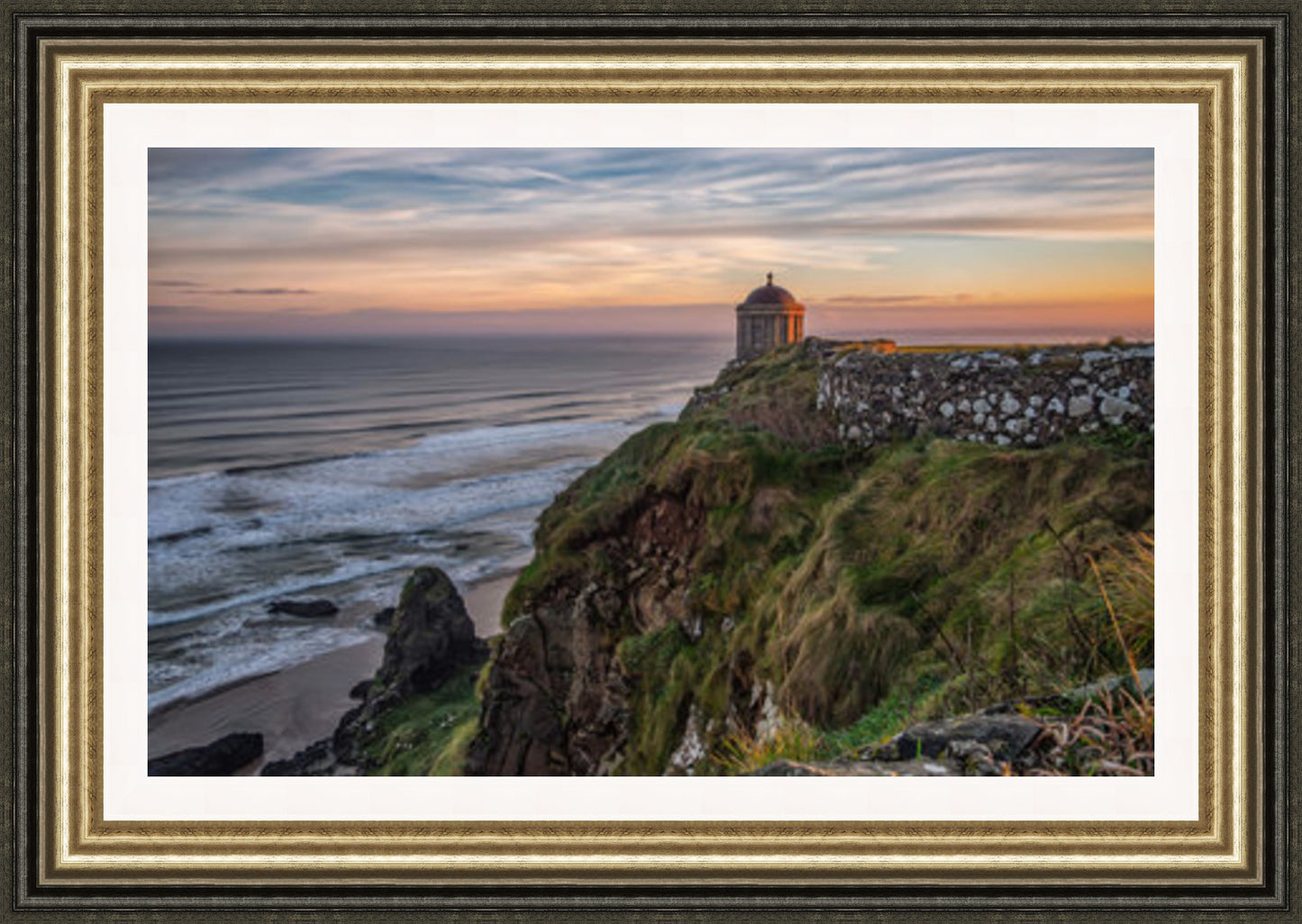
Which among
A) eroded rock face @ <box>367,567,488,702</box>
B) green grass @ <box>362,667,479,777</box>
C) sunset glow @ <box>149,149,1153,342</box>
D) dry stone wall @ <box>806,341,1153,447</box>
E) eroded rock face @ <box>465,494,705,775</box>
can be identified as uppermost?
sunset glow @ <box>149,149,1153,342</box>

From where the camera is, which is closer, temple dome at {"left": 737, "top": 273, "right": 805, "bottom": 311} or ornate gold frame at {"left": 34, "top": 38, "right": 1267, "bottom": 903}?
ornate gold frame at {"left": 34, "top": 38, "right": 1267, "bottom": 903}

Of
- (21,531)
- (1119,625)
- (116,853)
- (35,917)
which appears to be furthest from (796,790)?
→ (21,531)

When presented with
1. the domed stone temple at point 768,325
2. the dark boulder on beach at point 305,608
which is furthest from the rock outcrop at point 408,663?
the domed stone temple at point 768,325

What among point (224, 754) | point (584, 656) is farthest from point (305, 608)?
point (584, 656)

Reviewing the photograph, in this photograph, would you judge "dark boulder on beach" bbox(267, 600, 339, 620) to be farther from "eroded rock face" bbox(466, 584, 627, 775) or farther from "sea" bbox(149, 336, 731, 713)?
"eroded rock face" bbox(466, 584, 627, 775)

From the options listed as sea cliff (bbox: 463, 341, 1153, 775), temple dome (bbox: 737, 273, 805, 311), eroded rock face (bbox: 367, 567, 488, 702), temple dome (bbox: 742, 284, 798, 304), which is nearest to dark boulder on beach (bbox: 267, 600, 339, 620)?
eroded rock face (bbox: 367, 567, 488, 702)

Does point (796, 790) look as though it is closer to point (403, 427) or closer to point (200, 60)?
point (200, 60)

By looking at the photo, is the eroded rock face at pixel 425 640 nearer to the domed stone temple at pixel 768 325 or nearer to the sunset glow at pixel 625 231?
the domed stone temple at pixel 768 325
